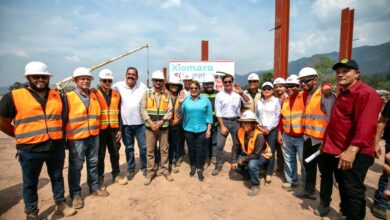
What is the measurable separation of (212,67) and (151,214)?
21.1ft

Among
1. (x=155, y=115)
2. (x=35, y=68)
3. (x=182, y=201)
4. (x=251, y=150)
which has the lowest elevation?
(x=182, y=201)

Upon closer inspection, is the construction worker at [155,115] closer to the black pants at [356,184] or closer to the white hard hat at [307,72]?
the white hard hat at [307,72]

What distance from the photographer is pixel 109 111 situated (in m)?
4.05

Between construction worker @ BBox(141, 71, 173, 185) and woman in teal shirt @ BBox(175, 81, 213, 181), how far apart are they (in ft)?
1.15

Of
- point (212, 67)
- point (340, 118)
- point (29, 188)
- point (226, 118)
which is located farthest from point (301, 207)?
point (212, 67)

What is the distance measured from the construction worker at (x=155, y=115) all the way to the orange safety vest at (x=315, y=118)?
2.62 meters

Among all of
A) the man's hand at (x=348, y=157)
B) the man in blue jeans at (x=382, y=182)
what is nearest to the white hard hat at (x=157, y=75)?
the man's hand at (x=348, y=157)

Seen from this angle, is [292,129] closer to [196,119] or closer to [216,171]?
[196,119]

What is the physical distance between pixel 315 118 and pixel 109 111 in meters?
3.67

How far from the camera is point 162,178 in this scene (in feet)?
15.6

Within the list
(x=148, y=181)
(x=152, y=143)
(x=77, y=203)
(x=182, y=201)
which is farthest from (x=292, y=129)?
(x=77, y=203)

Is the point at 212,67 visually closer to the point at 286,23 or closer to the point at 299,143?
the point at 286,23

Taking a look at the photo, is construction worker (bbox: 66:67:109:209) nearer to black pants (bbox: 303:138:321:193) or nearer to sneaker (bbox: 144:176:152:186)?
sneaker (bbox: 144:176:152:186)

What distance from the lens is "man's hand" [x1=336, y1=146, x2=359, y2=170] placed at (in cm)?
241
